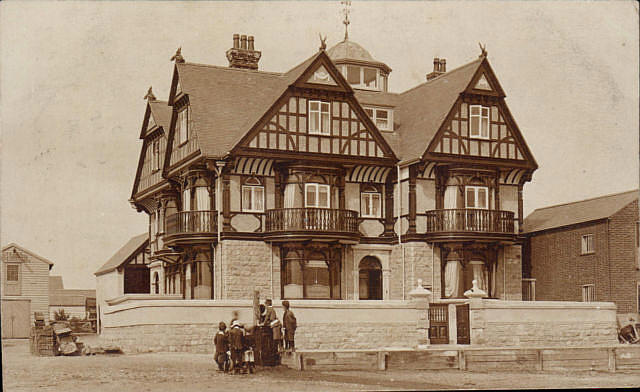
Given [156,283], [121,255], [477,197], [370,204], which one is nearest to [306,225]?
[370,204]

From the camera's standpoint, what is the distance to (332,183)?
29.6m

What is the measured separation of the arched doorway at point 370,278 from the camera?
3050 cm

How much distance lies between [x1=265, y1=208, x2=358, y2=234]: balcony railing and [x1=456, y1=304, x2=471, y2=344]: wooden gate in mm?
3984

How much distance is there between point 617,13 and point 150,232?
54.8 feet

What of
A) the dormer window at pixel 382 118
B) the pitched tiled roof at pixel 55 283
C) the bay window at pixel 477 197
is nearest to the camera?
the pitched tiled roof at pixel 55 283

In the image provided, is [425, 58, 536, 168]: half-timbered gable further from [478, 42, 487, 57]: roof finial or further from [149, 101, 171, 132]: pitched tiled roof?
[149, 101, 171, 132]: pitched tiled roof

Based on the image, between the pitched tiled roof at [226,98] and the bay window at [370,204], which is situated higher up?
the pitched tiled roof at [226,98]

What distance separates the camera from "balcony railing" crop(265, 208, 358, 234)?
28.8 metres

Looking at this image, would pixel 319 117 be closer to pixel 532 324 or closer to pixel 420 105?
pixel 420 105

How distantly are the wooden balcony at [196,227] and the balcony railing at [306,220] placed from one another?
4.95 feet

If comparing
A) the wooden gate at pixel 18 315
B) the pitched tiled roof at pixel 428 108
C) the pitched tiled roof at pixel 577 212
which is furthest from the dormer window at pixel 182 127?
the pitched tiled roof at pixel 577 212

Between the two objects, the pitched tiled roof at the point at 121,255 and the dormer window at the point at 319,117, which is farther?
the dormer window at the point at 319,117

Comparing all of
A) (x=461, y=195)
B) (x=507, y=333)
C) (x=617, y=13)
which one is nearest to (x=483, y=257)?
(x=461, y=195)

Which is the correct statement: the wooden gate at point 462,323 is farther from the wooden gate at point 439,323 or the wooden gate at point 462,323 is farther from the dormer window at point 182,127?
the dormer window at point 182,127
